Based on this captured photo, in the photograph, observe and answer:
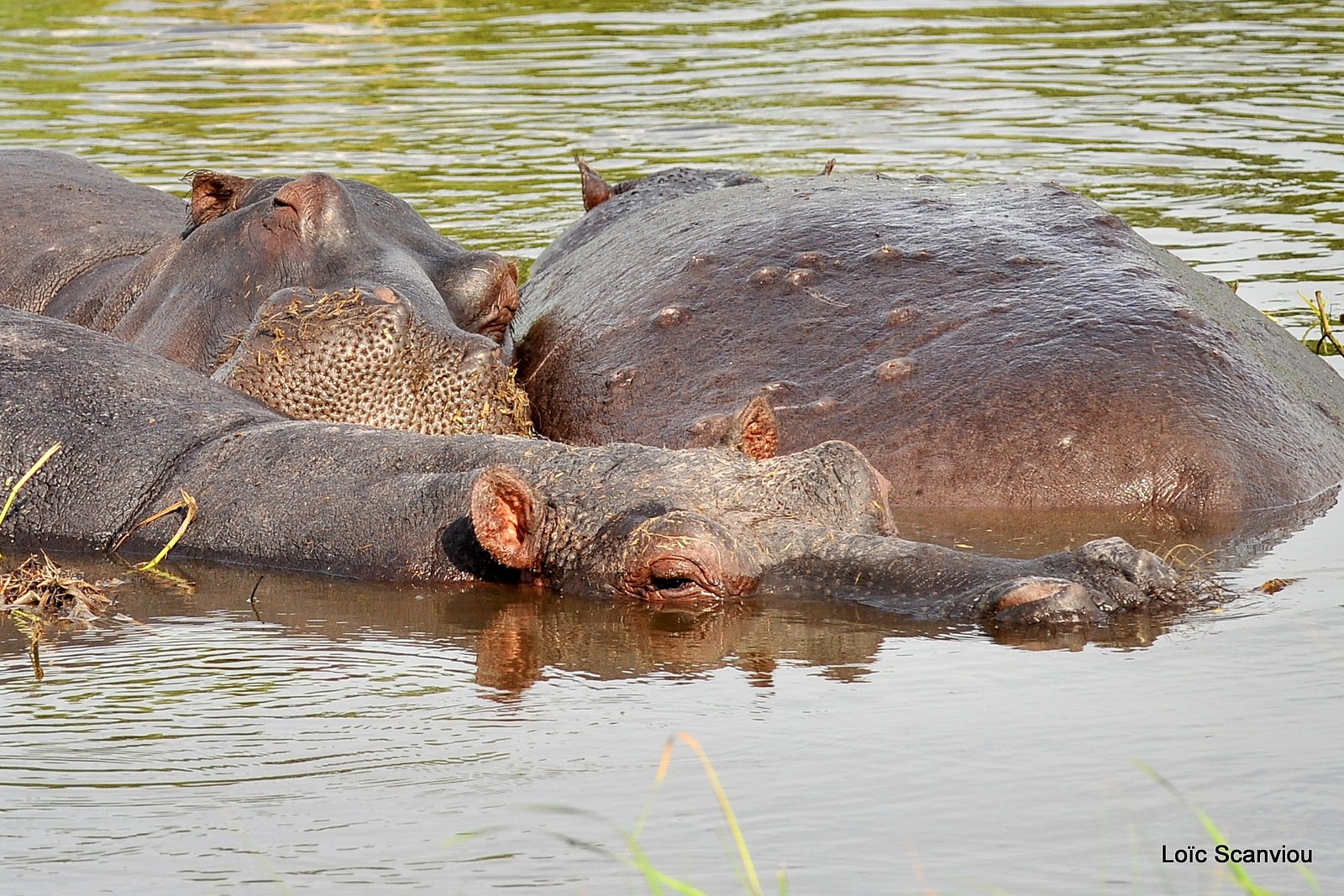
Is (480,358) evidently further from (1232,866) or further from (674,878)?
(1232,866)

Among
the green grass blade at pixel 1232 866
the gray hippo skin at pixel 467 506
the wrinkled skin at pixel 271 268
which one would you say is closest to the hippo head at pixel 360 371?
the gray hippo skin at pixel 467 506

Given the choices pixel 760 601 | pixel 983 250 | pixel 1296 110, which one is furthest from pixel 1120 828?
pixel 1296 110

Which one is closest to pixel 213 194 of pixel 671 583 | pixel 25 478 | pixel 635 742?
pixel 25 478

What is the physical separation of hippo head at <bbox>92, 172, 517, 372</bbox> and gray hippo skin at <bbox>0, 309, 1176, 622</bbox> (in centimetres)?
83

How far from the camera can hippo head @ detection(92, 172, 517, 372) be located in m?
7.51

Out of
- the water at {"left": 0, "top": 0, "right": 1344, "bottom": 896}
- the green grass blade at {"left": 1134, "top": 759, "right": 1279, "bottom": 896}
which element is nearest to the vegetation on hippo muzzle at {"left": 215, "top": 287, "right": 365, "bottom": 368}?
the water at {"left": 0, "top": 0, "right": 1344, "bottom": 896}

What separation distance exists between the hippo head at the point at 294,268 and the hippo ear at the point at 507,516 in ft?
6.10

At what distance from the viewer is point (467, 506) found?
18.3 feet

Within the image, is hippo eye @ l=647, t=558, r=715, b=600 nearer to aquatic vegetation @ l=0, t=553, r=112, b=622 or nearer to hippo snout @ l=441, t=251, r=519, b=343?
aquatic vegetation @ l=0, t=553, r=112, b=622

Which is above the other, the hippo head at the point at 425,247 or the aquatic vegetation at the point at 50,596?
the hippo head at the point at 425,247

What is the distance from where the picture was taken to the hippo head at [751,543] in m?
4.85

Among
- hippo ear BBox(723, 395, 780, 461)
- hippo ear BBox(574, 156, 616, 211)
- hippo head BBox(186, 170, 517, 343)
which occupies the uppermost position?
hippo ear BBox(574, 156, 616, 211)

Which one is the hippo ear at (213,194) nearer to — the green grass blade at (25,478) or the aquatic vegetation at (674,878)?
the green grass blade at (25,478)

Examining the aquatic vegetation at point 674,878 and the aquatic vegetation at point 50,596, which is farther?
the aquatic vegetation at point 50,596
